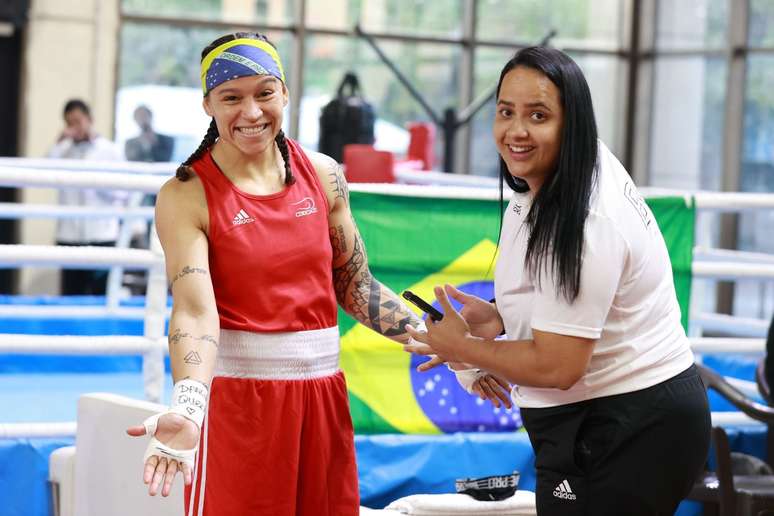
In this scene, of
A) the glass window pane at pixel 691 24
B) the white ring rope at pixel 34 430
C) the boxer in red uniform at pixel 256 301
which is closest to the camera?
the boxer in red uniform at pixel 256 301

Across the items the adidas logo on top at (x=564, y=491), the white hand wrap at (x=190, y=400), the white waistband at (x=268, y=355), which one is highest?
the white waistband at (x=268, y=355)

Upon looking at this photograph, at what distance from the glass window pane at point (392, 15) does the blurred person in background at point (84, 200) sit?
3457 mm

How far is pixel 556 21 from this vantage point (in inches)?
479

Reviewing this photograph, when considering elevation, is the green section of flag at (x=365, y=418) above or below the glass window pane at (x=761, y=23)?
below

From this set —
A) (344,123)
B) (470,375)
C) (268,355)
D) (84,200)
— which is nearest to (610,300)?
(470,375)

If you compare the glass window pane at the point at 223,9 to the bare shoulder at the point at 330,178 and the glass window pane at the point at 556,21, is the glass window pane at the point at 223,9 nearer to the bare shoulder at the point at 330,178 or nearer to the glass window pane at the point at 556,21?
the glass window pane at the point at 556,21

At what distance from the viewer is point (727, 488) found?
3.45 m

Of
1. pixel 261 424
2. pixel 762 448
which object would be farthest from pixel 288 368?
pixel 762 448

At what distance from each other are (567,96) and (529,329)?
398 millimetres

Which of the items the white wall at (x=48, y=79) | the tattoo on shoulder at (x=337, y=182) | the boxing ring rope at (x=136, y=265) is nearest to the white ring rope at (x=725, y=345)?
the boxing ring rope at (x=136, y=265)

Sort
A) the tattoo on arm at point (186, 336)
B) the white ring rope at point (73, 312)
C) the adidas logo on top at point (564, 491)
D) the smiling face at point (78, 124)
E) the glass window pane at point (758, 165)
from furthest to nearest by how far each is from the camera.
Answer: the glass window pane at point (758, 165)
the smiling face at point (78, 124)
the white ring rope at point (73, 312)
the tattoo on arm at point (186, 336)
the adidas logo on top at point (564, 491)

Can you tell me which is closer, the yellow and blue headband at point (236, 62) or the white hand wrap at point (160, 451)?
the white hand wrap at point (160, 451)

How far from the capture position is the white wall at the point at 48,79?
9.96 m

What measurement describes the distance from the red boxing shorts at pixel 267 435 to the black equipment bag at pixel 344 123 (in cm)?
536
